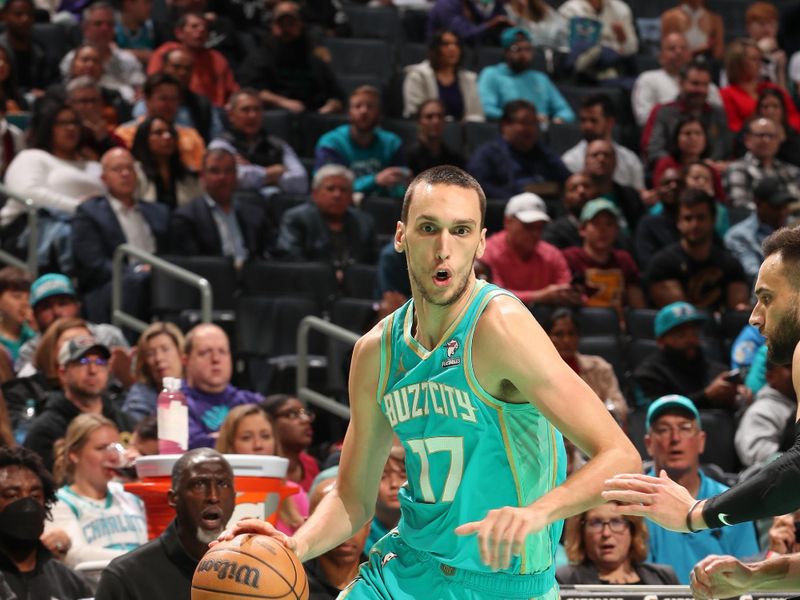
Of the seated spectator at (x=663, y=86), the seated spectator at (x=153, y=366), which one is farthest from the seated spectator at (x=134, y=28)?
the seated spectator at (x=153, y=366)

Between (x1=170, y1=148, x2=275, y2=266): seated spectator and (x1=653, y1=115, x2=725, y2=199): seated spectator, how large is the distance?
385 centimetres

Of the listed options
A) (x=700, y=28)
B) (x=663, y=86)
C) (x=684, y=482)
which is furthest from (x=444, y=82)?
(x=684, y=482)

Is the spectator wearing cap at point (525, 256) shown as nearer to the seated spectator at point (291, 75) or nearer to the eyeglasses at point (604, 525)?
the seated spectator at point (291, 75)

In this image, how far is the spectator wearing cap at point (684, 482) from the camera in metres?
7.91

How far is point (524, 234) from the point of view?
11.0 meters

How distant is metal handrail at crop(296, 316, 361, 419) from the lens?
384 inches

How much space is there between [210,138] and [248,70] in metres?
1.49

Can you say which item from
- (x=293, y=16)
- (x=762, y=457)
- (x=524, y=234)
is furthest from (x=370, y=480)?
(x=293, y=16)

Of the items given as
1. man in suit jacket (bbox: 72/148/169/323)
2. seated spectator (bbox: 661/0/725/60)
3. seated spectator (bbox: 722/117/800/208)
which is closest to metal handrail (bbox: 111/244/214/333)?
man in suit jacket (bbox: 72/148/169/323)

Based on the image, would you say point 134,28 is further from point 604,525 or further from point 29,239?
point 604,525

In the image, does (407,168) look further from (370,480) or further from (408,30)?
(370,480)

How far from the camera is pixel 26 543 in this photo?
6473 millimetres

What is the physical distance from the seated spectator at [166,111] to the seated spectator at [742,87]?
Answer: 5.38 metres

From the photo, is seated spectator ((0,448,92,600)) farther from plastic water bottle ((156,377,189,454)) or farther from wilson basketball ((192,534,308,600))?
wilson basketball ((192,534,308,600))
